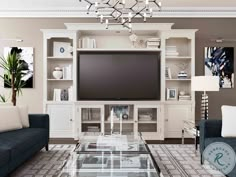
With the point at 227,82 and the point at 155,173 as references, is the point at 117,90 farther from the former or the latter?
the point at 155,173

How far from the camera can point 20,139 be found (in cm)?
383

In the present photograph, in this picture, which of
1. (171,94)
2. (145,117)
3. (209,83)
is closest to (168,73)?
(171,94)

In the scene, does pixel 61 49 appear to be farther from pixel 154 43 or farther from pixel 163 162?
pixel 163 162

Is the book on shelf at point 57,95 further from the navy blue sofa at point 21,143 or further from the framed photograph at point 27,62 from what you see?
the navy blue sofa at point 21,143

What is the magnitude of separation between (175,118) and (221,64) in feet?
4.93

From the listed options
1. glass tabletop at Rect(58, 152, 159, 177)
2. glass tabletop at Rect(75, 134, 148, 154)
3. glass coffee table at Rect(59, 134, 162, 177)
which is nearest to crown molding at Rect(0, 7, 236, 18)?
glass tabletop at Rect(75, 134, 148, 154)

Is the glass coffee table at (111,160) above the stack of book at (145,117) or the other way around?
the other way around

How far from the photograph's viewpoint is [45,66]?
631 cm

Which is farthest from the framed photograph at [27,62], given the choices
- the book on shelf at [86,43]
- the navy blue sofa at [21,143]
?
the navy blue sofa at [21,143]

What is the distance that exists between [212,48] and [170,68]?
3.15 feet

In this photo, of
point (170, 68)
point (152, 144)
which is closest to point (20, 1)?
point (170, 68)

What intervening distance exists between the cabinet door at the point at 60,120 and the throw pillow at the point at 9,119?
5.41 ft

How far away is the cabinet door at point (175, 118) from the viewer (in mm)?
6258

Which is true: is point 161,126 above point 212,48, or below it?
below
